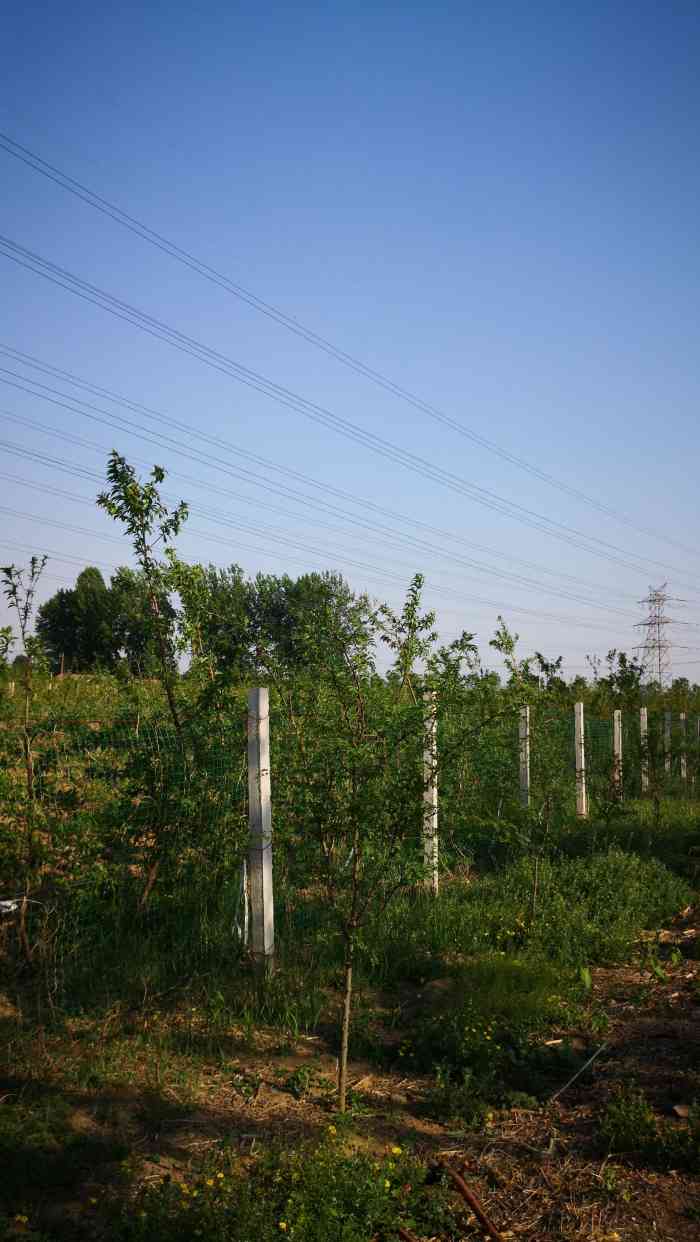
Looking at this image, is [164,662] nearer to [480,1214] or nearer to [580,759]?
[480,1214]

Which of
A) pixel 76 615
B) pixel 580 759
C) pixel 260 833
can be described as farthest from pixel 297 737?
pixel 76 615

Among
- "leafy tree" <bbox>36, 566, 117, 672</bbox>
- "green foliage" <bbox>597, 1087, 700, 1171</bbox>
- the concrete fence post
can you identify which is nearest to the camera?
"green foliage" <bbox>597, 1087, 700, 1171</bbox>

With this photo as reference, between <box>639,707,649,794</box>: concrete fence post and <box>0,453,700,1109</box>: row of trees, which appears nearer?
<box>0,453,700,1109</box>: row of trees

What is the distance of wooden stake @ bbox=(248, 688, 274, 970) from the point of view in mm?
5672

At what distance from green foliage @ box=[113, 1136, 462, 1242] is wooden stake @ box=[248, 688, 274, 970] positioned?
6.50ft

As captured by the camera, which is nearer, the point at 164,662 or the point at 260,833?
the point at 260,833

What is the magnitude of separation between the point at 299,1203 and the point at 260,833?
2623 millimetres

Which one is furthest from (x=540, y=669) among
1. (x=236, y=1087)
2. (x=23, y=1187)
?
(x=23, y=1187)

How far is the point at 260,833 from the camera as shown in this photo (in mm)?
5742

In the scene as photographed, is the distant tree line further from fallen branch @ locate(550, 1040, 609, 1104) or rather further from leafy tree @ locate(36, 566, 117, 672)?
leafy tree @ locate(36, 566, 117, 672)

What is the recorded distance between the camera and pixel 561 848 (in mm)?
9641

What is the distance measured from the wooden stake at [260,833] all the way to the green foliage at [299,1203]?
1.98 meters

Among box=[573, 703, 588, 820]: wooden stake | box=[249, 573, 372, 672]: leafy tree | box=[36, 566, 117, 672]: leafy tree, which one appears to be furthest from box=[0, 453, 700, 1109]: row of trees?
box=[36, 566, 117, 672]: leafy tree

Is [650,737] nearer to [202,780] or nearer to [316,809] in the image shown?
[202,780]
